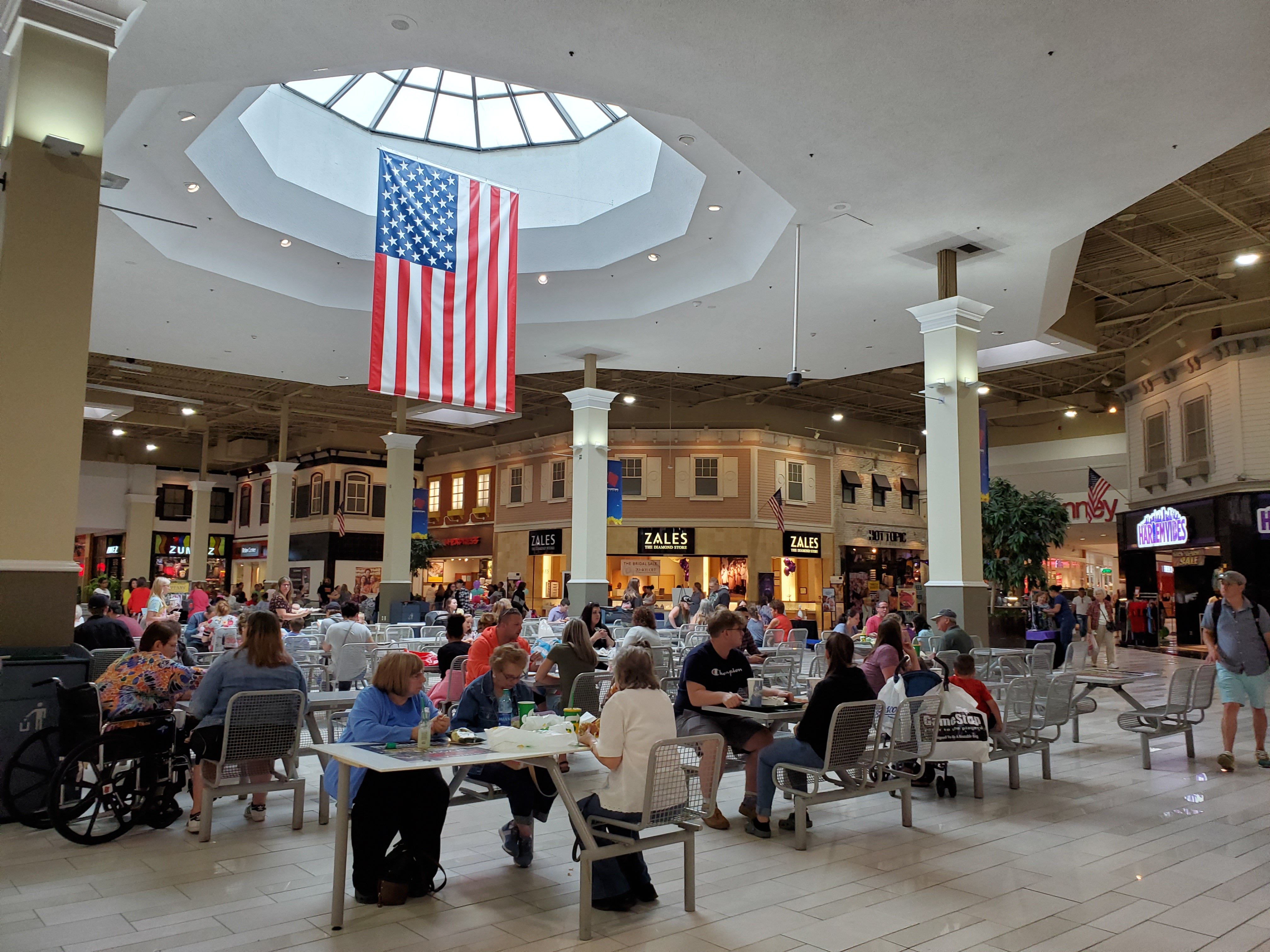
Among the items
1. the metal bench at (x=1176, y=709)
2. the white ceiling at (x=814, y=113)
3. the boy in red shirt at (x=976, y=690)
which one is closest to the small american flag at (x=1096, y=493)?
the white ceiling at (x=814, y=113)

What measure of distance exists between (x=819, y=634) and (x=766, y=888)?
22.0m

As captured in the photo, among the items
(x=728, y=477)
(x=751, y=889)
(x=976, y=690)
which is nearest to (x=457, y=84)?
(x=976, y=690)

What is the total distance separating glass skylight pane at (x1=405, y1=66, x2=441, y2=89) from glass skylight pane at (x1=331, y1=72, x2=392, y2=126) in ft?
0.94

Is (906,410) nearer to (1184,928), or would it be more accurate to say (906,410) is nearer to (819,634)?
(819,634)

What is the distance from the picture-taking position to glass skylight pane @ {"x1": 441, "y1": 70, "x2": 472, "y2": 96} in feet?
39.9

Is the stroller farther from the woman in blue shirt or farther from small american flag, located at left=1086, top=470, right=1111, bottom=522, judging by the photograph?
small american flag, located at left=1086, top=470, right=1111, bottom=522

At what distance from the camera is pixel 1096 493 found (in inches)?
871

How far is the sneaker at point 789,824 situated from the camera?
5418mm

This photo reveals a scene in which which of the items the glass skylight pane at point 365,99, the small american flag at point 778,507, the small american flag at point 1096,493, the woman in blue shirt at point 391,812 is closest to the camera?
the woman in blue shirt at point 391,812

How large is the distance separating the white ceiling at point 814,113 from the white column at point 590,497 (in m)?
3.17

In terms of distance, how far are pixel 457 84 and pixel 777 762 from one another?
1038cm

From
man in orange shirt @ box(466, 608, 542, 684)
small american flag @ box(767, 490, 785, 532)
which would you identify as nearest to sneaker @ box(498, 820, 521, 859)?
man in orange shirt @ box(466, 608, 542, 684)

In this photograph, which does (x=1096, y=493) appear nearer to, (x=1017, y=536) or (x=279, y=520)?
(x=1017, y=536)

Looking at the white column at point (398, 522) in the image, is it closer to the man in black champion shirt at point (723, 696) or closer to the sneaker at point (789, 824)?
the man in black champion shirt at point (723, 696)
